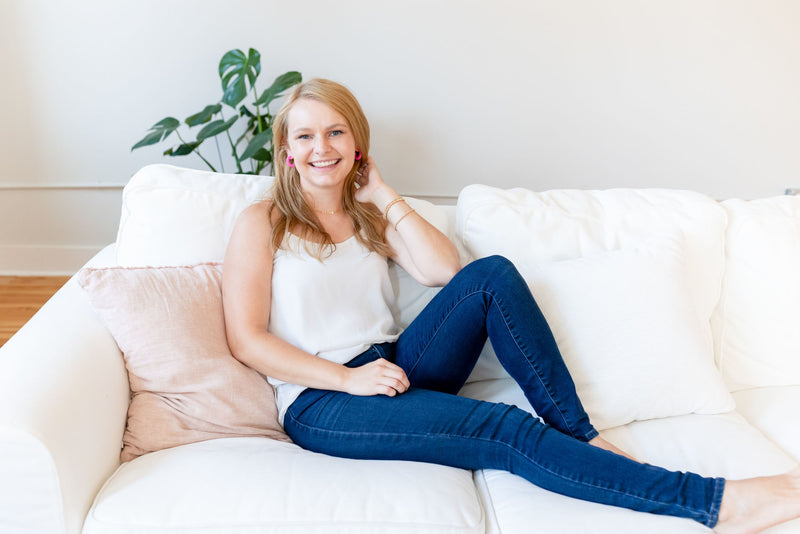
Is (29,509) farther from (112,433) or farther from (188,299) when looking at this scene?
(188,299)

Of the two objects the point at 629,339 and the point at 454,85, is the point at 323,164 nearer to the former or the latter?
the point at 629,339

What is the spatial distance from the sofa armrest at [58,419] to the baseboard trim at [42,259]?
1701 millimetres

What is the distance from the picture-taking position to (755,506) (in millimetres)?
1164

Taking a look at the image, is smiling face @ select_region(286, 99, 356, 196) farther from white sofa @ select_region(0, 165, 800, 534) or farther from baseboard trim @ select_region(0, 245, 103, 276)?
baseboard trim @ select_region(0, 245, 103, 276)

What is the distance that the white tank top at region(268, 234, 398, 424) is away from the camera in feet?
4.72

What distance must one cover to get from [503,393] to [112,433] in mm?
879

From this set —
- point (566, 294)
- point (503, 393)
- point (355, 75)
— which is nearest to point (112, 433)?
point (503, 393)

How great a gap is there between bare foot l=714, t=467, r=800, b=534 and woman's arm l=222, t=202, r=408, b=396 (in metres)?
0.64

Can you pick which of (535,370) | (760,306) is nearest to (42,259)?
(535,370)

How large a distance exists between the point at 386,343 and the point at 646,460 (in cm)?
63

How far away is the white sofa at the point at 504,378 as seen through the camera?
109cm

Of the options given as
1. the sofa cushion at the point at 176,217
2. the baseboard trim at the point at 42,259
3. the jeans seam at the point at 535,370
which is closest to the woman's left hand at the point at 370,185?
the sofa cushion at the point at 176,217

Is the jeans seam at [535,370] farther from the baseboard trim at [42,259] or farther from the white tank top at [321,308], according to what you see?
the baseboard trim at [42,259]

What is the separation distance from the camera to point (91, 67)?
2.54 meters
